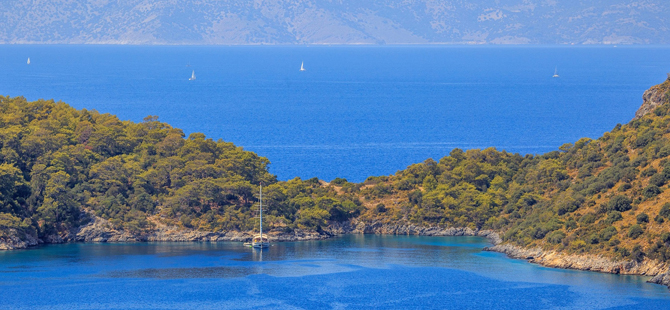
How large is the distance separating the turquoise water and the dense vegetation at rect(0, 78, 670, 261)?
3.37m

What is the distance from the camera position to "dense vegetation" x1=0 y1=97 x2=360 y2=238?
7494cm

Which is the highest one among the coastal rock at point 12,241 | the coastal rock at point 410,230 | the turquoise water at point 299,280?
the coastal rock at point 410,230

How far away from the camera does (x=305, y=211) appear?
78.4m

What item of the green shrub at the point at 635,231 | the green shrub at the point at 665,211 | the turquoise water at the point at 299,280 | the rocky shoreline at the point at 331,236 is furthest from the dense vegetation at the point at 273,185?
the green shrub at the point at 665,211

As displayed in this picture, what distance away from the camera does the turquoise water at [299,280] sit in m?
55.4

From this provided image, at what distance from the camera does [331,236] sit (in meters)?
78.9

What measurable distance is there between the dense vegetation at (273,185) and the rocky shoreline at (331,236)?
56cm

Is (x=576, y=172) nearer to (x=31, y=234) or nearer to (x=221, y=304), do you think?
(x=221, y=304)

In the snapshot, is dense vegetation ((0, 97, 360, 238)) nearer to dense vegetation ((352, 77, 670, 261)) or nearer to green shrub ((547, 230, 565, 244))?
dense vegetation ((352, 77, 670, 261))

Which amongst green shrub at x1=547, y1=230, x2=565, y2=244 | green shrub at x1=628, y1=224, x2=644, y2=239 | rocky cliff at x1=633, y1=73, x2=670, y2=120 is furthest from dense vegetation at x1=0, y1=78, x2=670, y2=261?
green shrub at x1=628, y1=224, x2=644, y2=239

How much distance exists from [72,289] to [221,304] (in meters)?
10.1

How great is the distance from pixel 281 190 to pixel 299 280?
1924 centimetres

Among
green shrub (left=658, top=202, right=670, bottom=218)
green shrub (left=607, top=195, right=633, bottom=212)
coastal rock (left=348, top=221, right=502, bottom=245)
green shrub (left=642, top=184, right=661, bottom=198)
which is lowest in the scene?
coastal rock (left=348, top=221, right=502, bottom=245)

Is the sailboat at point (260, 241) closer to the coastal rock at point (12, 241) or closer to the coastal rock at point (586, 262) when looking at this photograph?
the coastal rock at point (12, 241)
